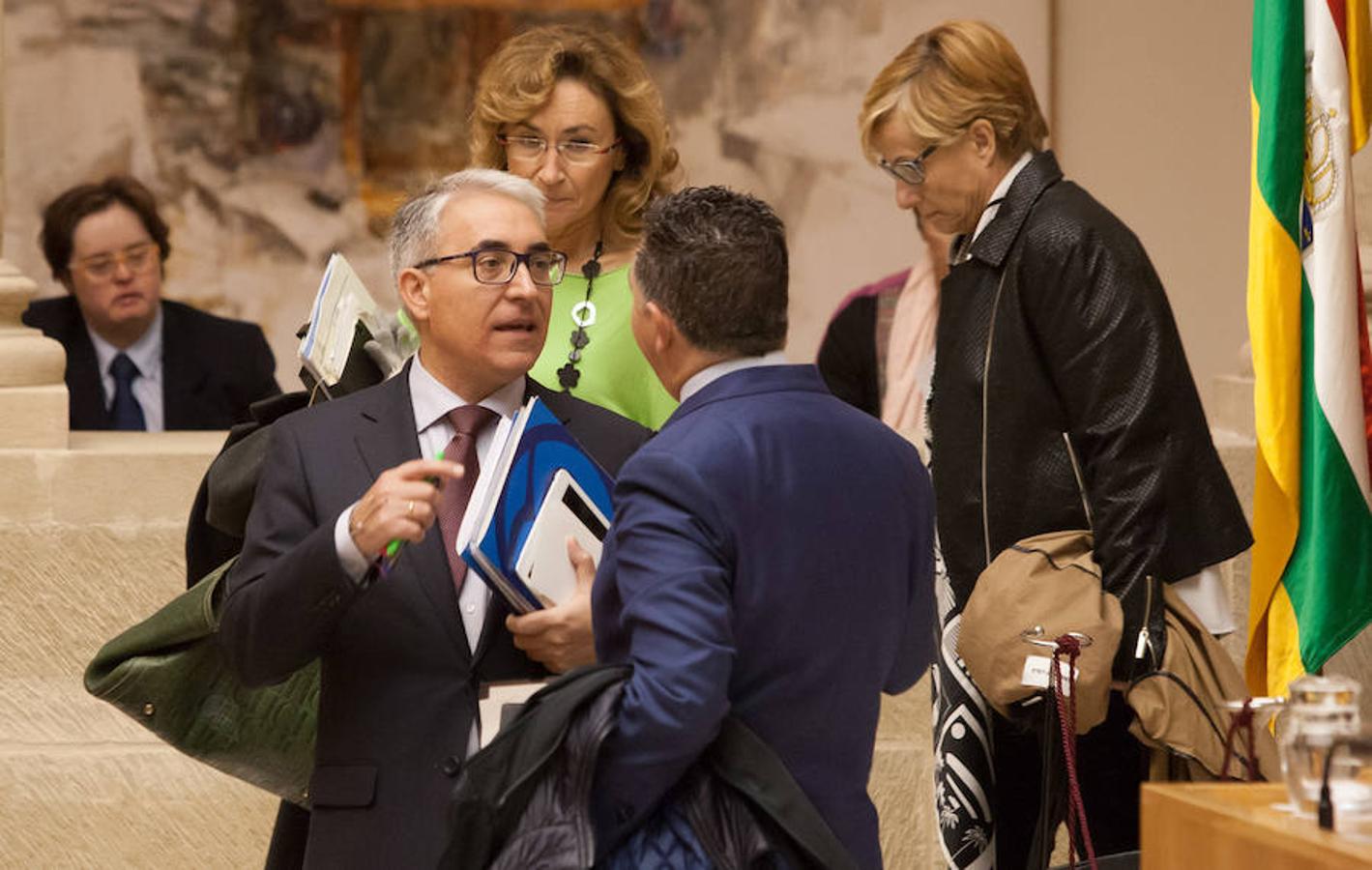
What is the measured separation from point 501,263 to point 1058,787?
4.43ft

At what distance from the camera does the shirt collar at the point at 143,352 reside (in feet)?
23.7

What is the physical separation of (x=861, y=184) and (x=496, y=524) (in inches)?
257

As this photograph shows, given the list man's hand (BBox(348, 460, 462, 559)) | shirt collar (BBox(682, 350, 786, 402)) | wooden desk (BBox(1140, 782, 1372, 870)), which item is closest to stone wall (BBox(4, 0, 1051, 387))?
man's hand (BBox(348, 460, 462, 559))

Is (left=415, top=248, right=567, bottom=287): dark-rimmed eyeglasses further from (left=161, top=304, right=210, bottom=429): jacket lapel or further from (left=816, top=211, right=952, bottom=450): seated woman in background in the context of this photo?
(left=161, top=304, right=210, bottom=429): jacket lapel

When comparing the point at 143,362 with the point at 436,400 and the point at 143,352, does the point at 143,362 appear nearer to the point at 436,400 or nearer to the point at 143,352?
the point at 143,352

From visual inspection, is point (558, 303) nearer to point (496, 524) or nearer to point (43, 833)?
point (496, 524)

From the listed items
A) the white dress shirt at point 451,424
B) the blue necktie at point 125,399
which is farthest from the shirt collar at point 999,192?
the blue necktie at point 125,399

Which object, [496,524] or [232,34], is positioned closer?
[496,524]

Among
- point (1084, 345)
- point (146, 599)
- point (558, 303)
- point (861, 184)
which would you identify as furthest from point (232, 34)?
point (1084, 345)

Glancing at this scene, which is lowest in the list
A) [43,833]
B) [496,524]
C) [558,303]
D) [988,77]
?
[43,833]

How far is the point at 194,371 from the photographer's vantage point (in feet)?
23.4

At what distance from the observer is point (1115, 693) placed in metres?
4.03

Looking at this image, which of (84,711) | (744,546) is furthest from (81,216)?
(744,546)

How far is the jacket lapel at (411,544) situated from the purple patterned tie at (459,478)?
0.08 feet
